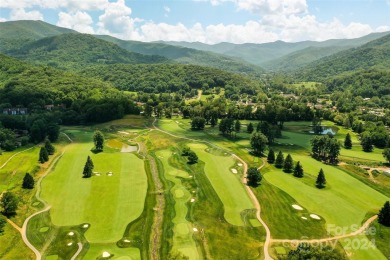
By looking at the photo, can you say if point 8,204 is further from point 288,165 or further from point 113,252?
point 288,165

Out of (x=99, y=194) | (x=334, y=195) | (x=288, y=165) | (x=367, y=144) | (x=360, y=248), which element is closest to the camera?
(x=360, y=248)

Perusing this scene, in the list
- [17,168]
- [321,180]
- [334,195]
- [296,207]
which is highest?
[321,180]

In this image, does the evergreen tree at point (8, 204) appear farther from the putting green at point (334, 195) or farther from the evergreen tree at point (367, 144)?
the evergreen tree at point (367, 144)

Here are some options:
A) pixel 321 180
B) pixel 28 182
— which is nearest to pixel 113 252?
pixel 28 182

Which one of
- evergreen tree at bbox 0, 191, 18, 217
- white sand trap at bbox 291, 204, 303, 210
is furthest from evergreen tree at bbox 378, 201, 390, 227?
evergreen tree at bbox 0, 191, 18, 217

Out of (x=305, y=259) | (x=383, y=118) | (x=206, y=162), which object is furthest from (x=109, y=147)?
(x=383, y=118)

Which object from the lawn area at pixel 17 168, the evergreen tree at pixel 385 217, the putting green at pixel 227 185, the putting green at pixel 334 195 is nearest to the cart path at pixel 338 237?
the putting green at pixel 334 195
